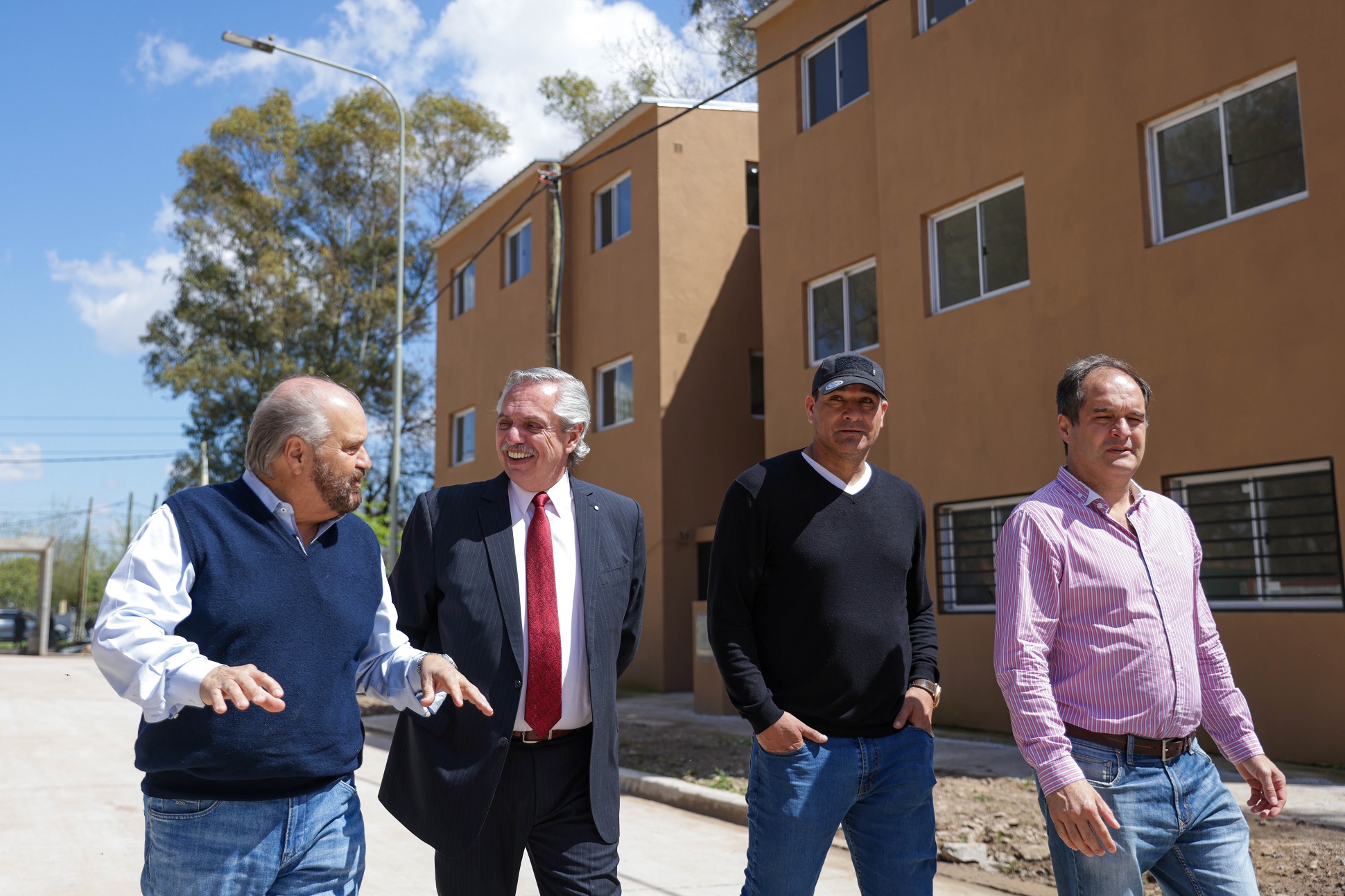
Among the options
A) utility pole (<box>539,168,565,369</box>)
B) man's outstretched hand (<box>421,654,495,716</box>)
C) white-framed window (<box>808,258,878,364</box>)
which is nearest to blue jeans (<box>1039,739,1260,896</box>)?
man's outstretched hand (<box>421,654,495,716</box>)

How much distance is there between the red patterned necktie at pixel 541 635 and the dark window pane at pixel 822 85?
12.4 meters

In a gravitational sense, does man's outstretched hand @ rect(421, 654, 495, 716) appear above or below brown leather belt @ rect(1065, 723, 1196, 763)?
above

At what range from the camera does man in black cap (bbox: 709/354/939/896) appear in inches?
132

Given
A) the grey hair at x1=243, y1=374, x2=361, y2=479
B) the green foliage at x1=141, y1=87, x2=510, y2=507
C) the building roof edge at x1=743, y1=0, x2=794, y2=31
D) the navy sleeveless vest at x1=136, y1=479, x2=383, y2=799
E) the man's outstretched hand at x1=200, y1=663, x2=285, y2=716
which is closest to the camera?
the man's outstretched hand at x1=200, y1=663, x2=285, y2=716

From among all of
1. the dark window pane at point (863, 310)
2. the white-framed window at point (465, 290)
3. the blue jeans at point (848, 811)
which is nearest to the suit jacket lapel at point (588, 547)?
the blue jeans at point (848, 811)

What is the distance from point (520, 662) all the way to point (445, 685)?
419 millimetres

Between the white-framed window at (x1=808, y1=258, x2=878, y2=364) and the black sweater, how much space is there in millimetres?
10332

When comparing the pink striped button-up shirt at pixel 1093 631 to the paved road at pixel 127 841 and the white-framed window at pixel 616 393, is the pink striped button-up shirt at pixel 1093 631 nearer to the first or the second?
the paved road at pixel 127 841

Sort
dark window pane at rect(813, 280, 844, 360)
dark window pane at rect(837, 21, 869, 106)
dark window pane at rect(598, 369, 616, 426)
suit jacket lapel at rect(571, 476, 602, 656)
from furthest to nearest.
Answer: dark window pane at rect(598, 369, 616, 426), dark window pane at rect(813, 280, 844, 360), dark window pane at rect(837, 21, 869, 106), suit jacket lapel at rect(571, 476, 602, 656)

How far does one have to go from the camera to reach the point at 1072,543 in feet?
10.4

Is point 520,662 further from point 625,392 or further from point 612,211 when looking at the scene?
point 612,211

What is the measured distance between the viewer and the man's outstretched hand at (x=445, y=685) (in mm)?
2936

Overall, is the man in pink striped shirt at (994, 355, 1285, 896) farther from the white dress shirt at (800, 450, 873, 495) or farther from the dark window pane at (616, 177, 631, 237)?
the dark window pane at (616, 177, 631, 237)

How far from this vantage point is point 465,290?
25172 millimetres
